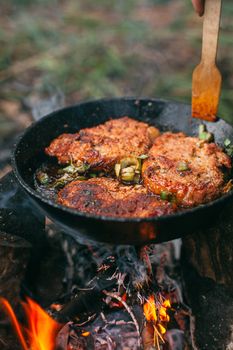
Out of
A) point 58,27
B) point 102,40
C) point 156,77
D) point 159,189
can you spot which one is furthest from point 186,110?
point 58,27

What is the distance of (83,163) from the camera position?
306 cm

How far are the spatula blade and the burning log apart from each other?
2.65 ft

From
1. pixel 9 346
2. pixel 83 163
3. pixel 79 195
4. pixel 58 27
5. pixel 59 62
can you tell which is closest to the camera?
pixel 79 195

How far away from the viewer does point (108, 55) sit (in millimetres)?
6457

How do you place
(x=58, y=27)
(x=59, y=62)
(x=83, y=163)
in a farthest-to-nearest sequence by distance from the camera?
(x=58, y=27), (x=59, y=62), (x=83, y=163)

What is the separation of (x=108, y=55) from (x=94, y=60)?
0.25 meters

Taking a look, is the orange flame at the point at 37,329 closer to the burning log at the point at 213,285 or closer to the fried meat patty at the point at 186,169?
the burning log at the point at 213,285

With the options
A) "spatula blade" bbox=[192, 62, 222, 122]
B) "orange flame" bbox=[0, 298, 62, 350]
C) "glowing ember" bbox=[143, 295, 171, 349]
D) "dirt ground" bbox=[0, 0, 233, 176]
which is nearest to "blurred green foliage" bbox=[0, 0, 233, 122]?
"dirt ground" bbox=[0, 0, 233, 176]

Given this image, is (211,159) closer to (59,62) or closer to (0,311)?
(0,311)

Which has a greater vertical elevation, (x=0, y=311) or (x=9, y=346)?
(x=0, y=311)

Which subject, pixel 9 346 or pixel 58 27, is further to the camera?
pixel 58 27

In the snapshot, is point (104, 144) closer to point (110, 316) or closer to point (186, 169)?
point (186, 169)

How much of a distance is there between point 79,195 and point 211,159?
1029 mm

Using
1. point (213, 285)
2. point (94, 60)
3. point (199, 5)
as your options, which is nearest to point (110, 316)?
point (213, 285)
